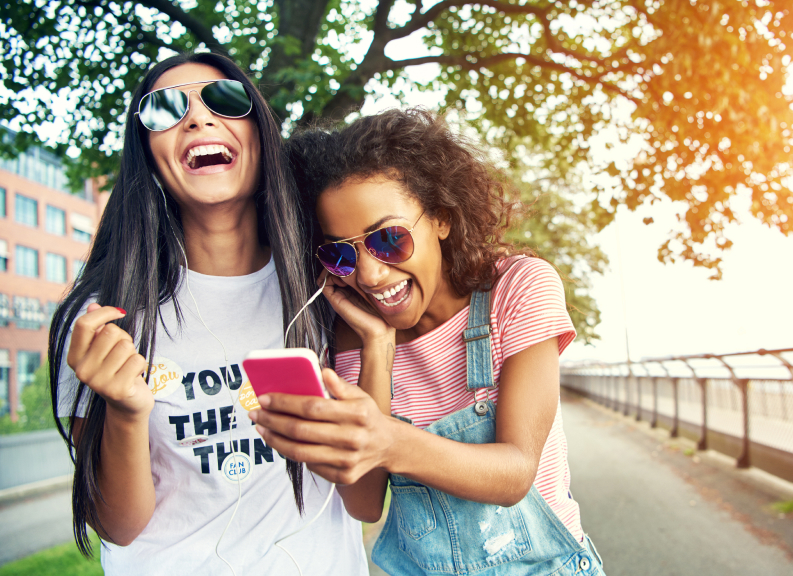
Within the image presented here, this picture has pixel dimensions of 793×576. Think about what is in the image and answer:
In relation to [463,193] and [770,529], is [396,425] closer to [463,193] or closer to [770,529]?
[463,193]

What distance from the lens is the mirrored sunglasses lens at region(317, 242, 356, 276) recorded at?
1.99 meters

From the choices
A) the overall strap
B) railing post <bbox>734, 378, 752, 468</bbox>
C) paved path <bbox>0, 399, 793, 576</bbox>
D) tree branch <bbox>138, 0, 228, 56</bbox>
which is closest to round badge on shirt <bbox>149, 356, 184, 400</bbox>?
the overall strap

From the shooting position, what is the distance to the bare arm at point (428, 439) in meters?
1.19

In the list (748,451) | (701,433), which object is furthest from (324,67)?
(701,433)

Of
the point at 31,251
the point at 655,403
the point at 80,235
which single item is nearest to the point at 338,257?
the point at 655,403

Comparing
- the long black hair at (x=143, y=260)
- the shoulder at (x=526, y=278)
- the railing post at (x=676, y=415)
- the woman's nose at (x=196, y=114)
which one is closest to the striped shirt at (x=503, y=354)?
the shoulder at (x=526, y=278)

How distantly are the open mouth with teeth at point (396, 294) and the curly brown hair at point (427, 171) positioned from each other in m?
0.17

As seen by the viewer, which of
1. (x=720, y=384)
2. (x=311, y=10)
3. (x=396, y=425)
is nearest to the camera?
(x=396, y=425)

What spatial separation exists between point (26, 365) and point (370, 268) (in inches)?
1336

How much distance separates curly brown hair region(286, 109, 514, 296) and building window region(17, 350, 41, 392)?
3260 cm

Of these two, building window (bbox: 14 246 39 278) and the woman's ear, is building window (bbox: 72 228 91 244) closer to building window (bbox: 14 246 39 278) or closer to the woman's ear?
building window (bbox: 14 246 39 278)

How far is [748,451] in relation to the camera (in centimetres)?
752

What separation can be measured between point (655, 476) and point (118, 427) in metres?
8.14

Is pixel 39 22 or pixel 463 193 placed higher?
pixel 39 22
